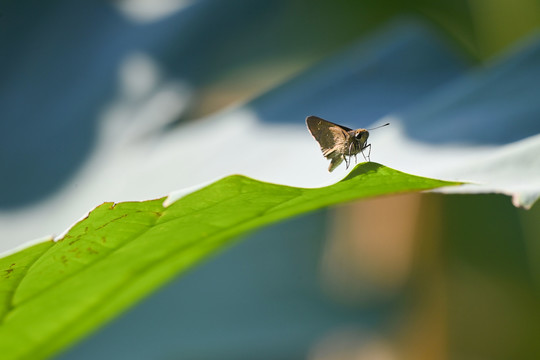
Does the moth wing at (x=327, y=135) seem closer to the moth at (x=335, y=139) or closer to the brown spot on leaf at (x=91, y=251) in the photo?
the moth at (x=335, y=139)

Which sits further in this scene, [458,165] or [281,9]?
[281,9]

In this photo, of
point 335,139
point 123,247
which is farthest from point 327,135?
point 123,247

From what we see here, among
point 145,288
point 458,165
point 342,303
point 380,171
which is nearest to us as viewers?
point 380,171

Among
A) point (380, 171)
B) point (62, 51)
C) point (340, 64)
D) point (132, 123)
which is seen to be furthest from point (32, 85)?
point (380, 171)

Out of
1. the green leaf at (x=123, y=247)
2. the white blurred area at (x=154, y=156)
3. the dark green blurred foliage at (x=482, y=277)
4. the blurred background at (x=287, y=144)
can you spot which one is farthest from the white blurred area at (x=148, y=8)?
the green leaf at (x=123, y=247)

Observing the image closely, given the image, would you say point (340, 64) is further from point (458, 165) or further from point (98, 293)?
point (98, 293)

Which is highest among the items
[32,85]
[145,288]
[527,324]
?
[32,85]
